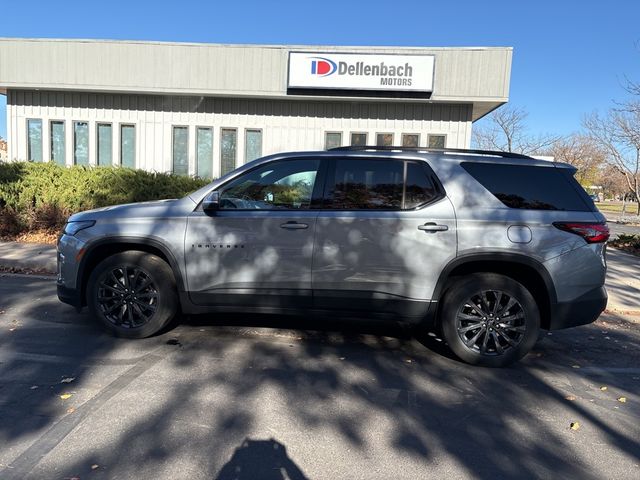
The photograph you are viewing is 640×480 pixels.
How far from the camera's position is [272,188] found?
187 inches

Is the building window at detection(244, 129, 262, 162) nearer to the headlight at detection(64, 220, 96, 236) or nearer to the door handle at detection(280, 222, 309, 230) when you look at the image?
the headlight at detection(64, 220, 96, 236)

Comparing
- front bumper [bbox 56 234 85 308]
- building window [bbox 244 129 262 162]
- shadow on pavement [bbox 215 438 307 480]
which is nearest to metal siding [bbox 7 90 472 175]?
building window [bbox 244 129 262 162]

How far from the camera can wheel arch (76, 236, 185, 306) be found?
4.62 m

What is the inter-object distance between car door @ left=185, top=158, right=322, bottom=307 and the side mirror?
0.04 m

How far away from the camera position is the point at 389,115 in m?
15.0

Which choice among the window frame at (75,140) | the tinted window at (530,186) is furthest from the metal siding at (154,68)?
the tinted window at (530,186)

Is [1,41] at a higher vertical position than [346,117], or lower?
higher

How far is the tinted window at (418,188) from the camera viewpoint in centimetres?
444

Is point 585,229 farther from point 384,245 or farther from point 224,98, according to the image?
point 224,98

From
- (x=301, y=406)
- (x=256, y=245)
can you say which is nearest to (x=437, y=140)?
(x=256, y=245)

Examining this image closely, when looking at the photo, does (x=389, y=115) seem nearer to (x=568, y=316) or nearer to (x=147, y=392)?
(x=568, y=316)

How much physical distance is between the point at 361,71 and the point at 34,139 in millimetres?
10490

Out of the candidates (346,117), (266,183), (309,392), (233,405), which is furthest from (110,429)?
(346,117)

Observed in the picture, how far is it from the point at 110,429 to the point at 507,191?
3653 mm
